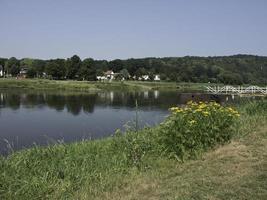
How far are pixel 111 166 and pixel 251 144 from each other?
326 centimetres

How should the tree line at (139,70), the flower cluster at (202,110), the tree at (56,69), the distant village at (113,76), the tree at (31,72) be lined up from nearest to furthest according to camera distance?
the flower cluster at (202,110)
the tree at (56,69)
the tree line at (139,70)
the tree at (31,72)
the distant village at (113,76)

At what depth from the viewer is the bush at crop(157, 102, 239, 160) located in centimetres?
830

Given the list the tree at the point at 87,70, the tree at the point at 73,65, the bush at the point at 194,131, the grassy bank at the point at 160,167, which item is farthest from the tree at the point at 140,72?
the bush at the point at 194,131

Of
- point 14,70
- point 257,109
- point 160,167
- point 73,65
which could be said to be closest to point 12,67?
point 14,70

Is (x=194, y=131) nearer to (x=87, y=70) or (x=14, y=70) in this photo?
(x=87, y=70)

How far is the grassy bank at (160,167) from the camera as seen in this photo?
239 inches

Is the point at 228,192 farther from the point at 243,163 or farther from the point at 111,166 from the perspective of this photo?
the point at 111,166

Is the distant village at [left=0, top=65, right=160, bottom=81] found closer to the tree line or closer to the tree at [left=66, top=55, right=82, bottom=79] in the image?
the tree line

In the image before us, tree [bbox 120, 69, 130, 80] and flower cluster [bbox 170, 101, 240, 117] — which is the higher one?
tree [bbox 120, 69, 130, 80]

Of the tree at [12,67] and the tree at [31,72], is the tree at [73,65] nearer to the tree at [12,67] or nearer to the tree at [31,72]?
the tree at [31,72]

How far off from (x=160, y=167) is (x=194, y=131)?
49.3 inches

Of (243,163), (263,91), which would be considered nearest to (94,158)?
(243,163)

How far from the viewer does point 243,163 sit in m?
7.39

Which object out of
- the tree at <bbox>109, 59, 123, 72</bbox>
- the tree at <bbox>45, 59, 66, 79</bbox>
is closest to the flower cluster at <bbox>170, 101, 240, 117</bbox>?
the tree at <bbox>45, 59, 66, 79</bbox>
